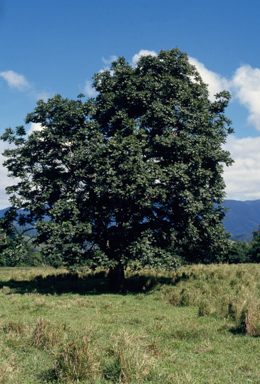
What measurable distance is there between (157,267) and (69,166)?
8.62 m

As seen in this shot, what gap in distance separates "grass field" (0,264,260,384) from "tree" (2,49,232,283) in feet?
9.42

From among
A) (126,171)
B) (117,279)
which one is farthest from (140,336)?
(117,279)

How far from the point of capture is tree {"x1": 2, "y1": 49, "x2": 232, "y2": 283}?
1700 cm

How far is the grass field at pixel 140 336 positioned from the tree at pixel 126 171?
2.87 meters

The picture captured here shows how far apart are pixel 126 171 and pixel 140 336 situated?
10.1 meters

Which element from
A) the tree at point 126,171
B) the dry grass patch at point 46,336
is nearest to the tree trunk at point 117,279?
the tree at point 126,171

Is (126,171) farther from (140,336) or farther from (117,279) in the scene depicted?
(140,336)

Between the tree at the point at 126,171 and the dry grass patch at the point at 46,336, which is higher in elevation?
the tree at the point at 126,171

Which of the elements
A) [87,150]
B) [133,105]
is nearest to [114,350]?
[87,150]

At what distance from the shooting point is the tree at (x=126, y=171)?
1700cm

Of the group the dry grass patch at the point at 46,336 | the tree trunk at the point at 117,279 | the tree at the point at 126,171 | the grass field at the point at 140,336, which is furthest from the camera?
the tree trunk at the point at 117,279

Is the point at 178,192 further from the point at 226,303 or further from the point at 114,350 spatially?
the point at 114,350

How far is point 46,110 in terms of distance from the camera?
1939cm

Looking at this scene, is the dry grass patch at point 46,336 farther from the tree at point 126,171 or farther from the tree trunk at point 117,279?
the tree trunk at point 117,279
